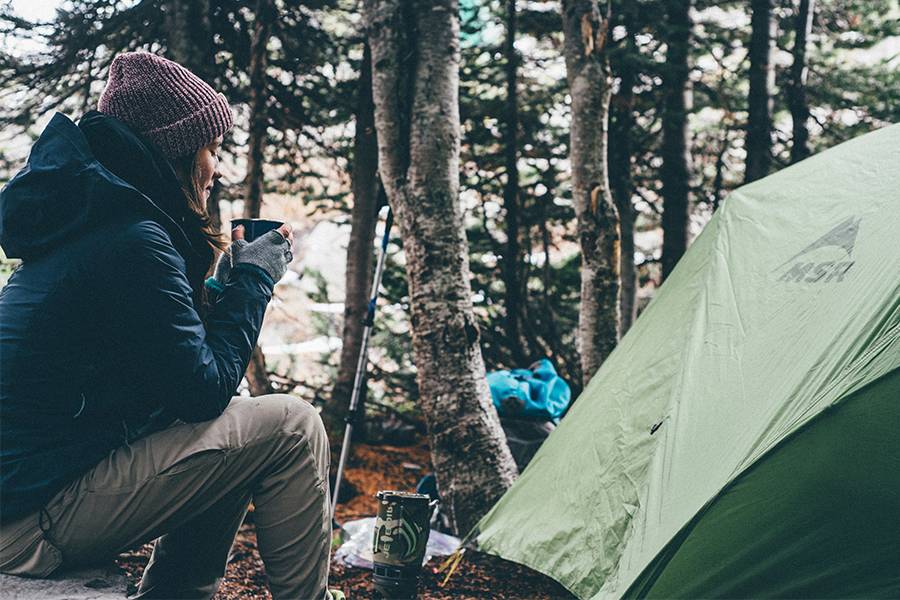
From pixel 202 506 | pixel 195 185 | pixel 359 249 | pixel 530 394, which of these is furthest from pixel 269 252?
pixel 359 249

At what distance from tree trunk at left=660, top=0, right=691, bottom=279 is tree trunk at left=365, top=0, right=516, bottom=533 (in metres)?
3.86

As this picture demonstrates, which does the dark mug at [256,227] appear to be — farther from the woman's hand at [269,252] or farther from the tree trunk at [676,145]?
the tree trunk at [676,145]

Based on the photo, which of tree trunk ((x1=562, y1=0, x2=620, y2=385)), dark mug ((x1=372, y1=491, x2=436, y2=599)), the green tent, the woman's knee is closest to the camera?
the green tent

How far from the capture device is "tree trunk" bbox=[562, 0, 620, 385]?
537 centimetres

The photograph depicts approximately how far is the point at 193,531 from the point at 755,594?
5.73 feet

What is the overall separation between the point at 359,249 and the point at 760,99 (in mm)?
3987

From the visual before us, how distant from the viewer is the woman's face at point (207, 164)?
2484mm

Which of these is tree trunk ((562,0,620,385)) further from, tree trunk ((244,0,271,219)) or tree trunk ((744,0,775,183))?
tree trunk ((744,0,775,183))

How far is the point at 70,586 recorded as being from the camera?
6.98ft

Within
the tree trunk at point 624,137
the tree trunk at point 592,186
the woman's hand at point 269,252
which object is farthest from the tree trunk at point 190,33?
the tree trunk at point 624,137

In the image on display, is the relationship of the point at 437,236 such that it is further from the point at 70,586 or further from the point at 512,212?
the point at 512,212

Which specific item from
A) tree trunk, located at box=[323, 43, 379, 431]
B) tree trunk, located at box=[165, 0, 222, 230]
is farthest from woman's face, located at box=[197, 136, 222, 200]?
tree trunk, located at box=[323, 43, 379, 431]

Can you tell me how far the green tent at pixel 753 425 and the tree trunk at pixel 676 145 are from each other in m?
4.23

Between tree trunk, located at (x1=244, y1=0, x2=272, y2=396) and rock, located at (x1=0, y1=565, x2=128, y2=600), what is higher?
tree trunk, located at (x1=244, y1=0, x2=272, y2=396)
